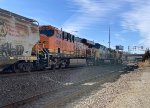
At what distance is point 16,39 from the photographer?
22516mm

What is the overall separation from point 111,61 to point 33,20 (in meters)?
44.4

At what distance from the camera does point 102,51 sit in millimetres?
59844

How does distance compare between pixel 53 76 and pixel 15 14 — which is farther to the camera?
pixel 53 76

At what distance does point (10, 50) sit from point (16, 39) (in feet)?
4.04

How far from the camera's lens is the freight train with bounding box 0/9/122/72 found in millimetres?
21000

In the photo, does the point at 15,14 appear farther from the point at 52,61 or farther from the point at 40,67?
the point at 52,61

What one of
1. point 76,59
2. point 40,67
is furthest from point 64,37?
point 40,67

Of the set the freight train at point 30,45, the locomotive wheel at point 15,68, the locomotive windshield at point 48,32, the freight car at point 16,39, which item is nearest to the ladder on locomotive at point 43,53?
the freight train at point 30,45

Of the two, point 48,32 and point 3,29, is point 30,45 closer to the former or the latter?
point 3,29

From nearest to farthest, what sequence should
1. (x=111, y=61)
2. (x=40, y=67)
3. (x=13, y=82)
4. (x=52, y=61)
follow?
(x=13, y=82)
(x=40, y=67)
(x=52, y=61)
(x=111, y=61)

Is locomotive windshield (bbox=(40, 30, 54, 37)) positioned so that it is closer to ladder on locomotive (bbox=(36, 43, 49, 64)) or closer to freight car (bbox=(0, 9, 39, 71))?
ladder on locomotive (bbox=(36, 43, 49, 64))

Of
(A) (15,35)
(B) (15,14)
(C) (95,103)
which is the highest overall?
(B) (15,14)

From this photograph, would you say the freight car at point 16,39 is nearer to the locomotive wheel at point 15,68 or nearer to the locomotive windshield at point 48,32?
the locomotive wheel at point 15,68

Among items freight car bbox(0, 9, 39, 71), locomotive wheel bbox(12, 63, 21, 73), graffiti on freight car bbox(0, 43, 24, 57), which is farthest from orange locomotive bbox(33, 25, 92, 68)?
graffiti on freight car bbox(0, 43, 24, 57)
